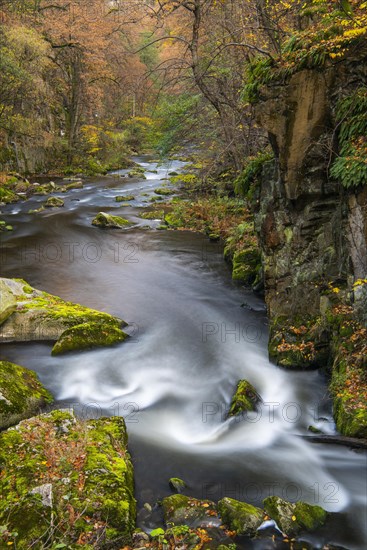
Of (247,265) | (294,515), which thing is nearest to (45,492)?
(294,515)

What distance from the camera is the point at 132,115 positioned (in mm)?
39875

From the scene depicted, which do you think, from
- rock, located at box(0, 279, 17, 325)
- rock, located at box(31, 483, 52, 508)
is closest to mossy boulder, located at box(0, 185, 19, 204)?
rock, located at box(0, 279, 17, 325)

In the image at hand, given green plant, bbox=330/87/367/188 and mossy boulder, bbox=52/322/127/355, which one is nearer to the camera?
green plant, bbox=330/87/367/188

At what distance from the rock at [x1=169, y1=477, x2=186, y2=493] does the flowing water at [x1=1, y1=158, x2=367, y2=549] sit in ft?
0.26

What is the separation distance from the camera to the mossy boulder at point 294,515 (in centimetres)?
450

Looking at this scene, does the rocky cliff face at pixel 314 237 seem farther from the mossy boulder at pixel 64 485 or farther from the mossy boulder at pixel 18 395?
the mossy boulder at pixel 18 395

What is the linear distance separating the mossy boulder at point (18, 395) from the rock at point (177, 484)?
2.21 m

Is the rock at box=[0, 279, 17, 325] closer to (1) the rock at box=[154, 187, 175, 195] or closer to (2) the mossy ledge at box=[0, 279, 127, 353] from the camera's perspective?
(2) the mossy ledge at box=[0, 279, 127, 353]

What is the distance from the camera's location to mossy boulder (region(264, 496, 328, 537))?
14.8 feet

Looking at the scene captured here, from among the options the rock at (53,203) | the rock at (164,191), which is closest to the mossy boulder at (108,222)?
the rock at (53,203)

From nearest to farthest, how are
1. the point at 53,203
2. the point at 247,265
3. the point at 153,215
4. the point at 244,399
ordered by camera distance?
1. the point at 244,399
2. the point at 247,265
3. the point at 153,215
4. the point at 53,203

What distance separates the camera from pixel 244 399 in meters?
6.75

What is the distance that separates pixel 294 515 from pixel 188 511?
45.2 inches

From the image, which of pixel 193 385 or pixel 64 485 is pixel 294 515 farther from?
pixel 193 385
